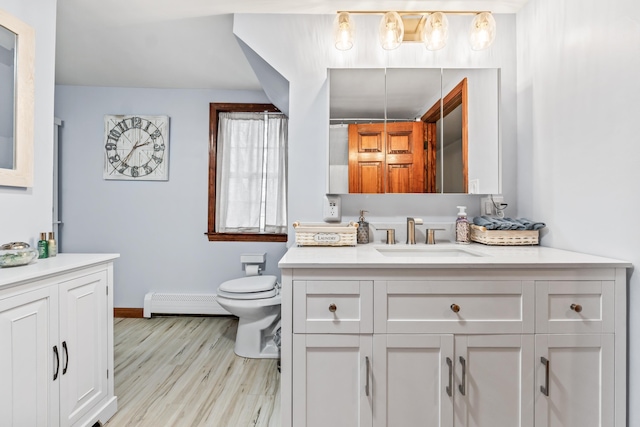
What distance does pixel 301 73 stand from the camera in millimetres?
1888

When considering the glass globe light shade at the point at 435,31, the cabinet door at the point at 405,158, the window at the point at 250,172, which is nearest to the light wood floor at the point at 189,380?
the window at the point at 250,172

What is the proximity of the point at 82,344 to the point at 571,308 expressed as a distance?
194 cm

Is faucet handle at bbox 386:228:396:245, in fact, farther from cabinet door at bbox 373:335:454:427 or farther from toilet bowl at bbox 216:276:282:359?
toilet bowl at bbox 216:276:282:359

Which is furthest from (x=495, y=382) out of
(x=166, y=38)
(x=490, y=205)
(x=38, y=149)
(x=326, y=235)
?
(x=166, y=38)

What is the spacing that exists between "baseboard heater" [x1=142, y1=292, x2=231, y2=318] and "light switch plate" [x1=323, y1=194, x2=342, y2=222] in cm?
177

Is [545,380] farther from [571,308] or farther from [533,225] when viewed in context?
[533,225]

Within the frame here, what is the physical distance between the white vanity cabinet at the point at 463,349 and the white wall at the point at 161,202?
6.66ft

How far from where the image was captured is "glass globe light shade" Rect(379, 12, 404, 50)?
1.71 meters

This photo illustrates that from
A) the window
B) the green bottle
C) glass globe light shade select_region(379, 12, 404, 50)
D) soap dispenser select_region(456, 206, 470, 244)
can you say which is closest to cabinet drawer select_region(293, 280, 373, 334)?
soap dispenser select_region(456, 206, 470, 244)

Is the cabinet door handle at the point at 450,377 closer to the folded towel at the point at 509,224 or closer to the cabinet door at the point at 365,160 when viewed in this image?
the folded towel at the point at 509,224

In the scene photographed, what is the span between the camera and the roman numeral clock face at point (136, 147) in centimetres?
304

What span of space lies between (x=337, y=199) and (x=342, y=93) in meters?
0.59

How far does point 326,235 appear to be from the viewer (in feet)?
5.41

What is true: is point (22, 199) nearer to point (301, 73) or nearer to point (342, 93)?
point (301, 73)
